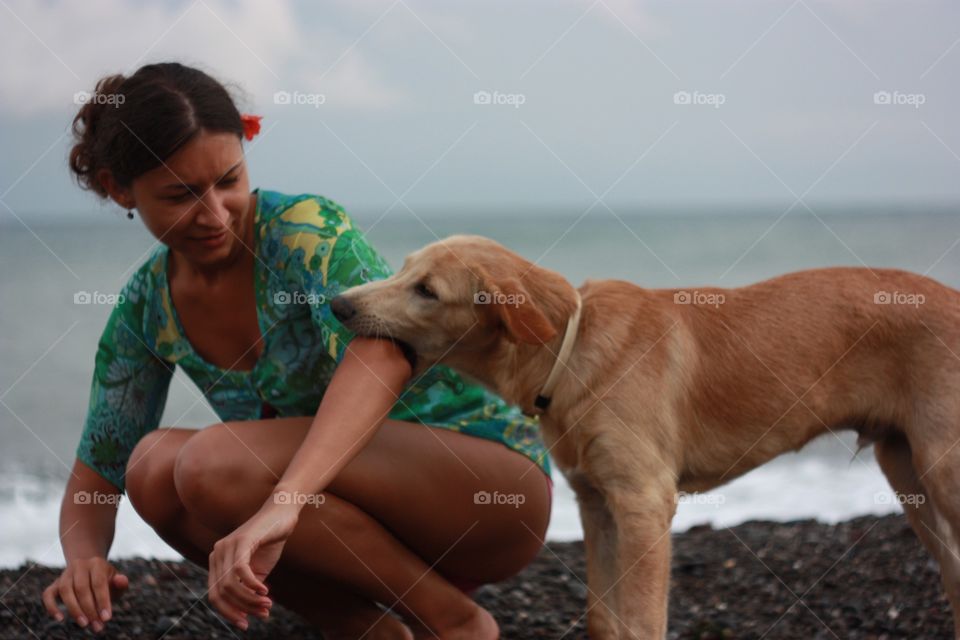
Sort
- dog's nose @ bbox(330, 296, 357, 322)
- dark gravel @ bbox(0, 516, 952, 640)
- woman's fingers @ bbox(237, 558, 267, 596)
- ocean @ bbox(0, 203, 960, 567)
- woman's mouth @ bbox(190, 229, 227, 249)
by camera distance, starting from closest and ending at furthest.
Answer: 1. woman's fingers @ bbox(237, 558, 267, 596)
2. dog's nose @ bbox(330, 296, 357, 322)
3. woman's mouth @ bbox(190, 229, 227, 249)
4. dark gravel @ bbox(0, 516, 952, 640)
5. ocean @ bbox(0, 203, 960, 567)

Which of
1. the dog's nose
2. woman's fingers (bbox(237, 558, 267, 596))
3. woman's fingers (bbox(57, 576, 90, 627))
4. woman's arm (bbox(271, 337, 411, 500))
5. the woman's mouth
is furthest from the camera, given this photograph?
the woman's mouth

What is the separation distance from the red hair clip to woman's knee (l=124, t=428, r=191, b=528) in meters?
0.95

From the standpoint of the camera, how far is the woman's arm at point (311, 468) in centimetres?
225

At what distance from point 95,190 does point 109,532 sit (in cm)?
105

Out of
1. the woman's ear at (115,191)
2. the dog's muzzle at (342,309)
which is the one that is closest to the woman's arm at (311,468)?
the dog's muzzle at (342,309)

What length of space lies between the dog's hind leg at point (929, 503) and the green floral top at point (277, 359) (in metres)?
1.22

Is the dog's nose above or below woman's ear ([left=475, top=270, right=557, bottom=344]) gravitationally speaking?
below

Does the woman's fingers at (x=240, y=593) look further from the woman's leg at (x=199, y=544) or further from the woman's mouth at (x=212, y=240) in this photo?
the woman's mouth at (x=212, y=240)

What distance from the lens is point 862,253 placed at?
18.2 metres

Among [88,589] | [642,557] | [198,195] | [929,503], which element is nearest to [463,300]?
[198,195]

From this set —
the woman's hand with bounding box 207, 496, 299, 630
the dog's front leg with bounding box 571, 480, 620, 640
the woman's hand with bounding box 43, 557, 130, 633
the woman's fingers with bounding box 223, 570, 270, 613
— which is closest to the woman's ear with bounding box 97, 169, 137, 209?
the woman's hand with bounding box 43, 557, 130, 633

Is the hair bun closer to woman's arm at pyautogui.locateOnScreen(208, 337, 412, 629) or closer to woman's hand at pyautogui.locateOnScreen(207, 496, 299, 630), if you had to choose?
woman's arm at pyautogui.locateOnScreen(208, 337, 412, 629)

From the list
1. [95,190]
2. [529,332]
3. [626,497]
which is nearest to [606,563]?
[626,497]

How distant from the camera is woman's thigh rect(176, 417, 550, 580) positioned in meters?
3.01
